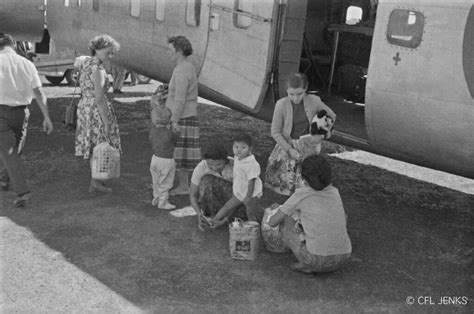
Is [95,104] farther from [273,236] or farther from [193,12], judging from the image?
[273,236]

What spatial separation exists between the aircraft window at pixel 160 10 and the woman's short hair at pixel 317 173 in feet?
16.5

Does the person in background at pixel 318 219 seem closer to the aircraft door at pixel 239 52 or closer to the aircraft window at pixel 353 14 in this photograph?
the aircraft door at pixel 239 52

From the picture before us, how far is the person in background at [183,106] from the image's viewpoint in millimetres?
7066

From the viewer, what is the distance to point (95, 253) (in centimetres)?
581

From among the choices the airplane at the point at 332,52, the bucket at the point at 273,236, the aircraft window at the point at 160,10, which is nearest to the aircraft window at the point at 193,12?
the airplane at the point at 332,52

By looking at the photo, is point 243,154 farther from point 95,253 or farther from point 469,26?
point 469,26

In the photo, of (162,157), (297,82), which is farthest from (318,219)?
(162,157)

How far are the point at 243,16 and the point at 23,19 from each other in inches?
244

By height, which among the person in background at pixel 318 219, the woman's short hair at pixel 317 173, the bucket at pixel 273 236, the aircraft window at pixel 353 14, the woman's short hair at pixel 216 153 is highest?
the aircraft window at pixel 353 14

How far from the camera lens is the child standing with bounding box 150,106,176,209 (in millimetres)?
6875

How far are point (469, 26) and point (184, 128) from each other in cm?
347

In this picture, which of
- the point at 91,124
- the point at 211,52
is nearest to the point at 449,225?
the point at 211,52

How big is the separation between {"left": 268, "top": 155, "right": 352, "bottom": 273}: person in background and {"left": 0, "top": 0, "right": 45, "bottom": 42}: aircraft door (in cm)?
874

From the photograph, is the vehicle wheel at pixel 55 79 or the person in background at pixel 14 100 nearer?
the person in background at pixel 14 100
